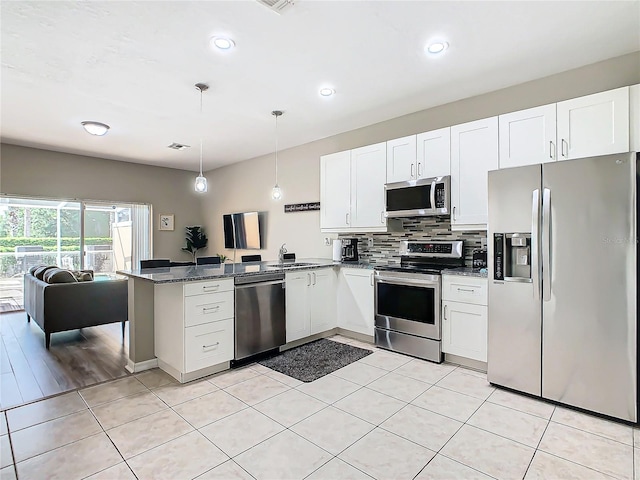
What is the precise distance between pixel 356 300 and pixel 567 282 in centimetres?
217

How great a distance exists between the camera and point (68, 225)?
6.43 metres

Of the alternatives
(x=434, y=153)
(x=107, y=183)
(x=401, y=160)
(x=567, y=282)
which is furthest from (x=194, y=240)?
(x=567, y=282)

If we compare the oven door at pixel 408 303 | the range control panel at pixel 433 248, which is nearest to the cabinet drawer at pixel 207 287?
the oven door at pixel 408 303

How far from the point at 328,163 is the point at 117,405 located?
347cm

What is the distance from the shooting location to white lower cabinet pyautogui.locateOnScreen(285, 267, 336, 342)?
385 centimetres

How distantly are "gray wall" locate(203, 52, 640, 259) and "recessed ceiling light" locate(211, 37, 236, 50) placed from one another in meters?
1.83

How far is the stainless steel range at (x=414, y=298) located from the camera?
3455 millimetres

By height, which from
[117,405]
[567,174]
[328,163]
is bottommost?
[117,405]

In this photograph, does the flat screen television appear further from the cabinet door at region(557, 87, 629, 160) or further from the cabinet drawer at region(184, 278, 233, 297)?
the cabinet door at region(557, 87, 629, 160)

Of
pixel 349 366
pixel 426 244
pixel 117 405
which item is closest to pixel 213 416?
pixel 117 405

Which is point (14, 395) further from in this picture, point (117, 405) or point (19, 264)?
point (19, 264)

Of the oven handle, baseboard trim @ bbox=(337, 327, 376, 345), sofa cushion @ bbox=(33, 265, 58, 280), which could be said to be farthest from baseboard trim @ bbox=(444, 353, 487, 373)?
sofa cushion @ bbox=(33, 265, 58, 280)

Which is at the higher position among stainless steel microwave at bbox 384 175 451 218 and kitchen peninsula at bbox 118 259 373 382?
stainless steel microwave at bbox 384 175 451 218

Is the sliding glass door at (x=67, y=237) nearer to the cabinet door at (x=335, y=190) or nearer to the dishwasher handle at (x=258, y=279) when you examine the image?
the cabinet door at (x=335, y=190)
